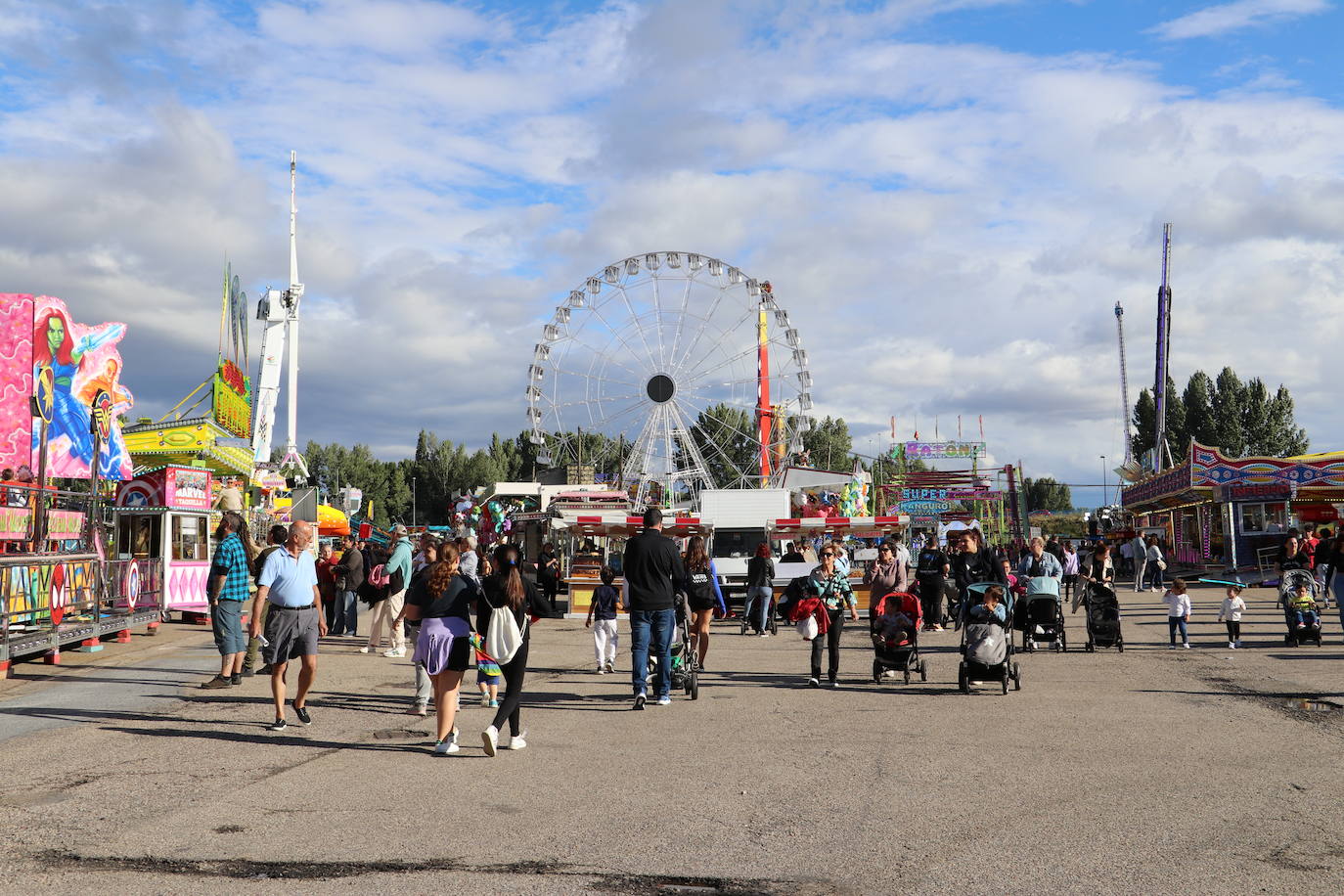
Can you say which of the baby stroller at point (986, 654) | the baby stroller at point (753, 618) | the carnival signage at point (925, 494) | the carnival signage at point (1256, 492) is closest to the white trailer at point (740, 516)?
the baby stroller at point (753, 618)

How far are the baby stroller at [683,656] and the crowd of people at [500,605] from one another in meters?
0.07

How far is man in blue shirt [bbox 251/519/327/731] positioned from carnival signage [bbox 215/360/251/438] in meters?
24.2

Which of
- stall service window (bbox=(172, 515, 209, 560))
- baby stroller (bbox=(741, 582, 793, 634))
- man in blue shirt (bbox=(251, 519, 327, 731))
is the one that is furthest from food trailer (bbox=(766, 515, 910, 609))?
man in blue shirt (bbox=(251, 519, 327, 731))

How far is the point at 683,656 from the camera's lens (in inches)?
470

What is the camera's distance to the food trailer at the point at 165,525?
875 inches

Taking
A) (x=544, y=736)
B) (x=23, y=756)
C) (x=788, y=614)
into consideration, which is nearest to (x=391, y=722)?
(x=544, y=736)

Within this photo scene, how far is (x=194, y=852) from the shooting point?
585 centimetres

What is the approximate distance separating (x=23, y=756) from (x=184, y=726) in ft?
5.18

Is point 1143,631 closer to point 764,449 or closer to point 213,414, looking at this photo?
point 213,414

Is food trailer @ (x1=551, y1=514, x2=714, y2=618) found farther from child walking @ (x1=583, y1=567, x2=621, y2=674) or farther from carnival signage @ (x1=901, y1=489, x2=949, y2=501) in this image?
carnival signage @ (x1=901, y1=489, x2=949, y2=501)

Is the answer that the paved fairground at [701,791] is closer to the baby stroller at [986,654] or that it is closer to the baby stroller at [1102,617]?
the baby stroller at [986,654]

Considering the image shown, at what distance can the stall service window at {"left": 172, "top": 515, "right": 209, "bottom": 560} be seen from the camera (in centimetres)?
2269

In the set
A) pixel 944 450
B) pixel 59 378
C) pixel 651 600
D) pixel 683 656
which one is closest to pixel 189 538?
pixel 59 378

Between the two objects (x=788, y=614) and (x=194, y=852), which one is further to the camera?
(x=788, y=614)
